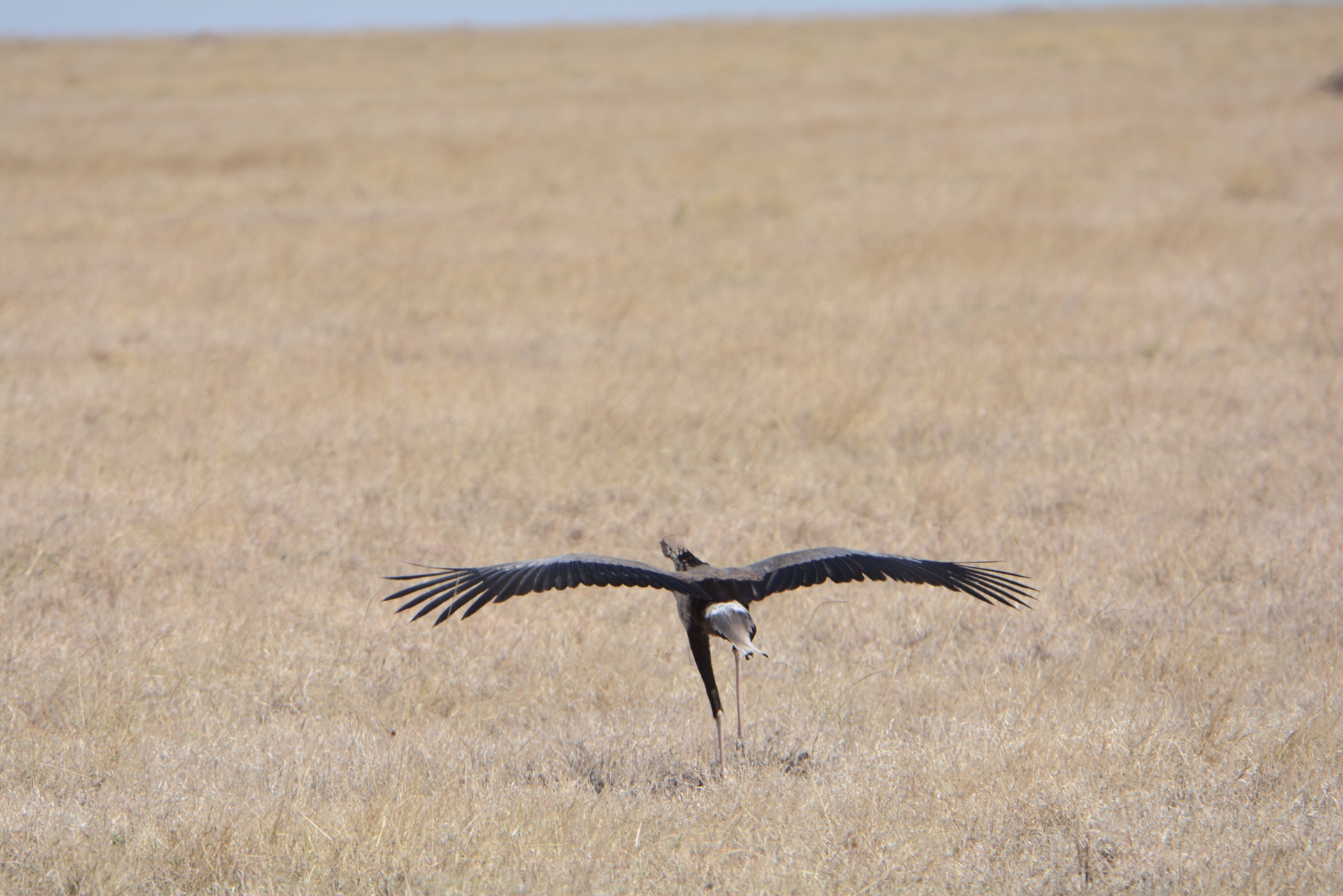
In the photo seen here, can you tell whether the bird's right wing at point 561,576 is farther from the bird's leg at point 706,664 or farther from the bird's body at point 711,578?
the bird's leg at point 706,664

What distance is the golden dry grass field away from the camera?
3680 mm

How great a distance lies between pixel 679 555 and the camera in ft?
13.5

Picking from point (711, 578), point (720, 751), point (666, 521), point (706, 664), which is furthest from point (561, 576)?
point (666, 521)

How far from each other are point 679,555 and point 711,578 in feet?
1.28

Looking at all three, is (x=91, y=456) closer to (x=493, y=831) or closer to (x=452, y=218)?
(x=493, y=831)

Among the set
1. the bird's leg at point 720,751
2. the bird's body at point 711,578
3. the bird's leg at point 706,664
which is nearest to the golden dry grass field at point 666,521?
the bird's leg at point 720,751

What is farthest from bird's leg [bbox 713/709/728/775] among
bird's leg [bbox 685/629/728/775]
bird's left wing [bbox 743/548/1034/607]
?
bird's left wing [bbox 743/548/1034/607]

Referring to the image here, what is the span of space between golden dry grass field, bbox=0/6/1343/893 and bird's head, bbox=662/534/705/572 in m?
0.66

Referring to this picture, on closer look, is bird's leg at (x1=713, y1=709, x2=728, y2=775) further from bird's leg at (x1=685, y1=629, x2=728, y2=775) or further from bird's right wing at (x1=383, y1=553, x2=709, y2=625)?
bird's right wing at (x1=383, y1=553, x2=709, y2=625)

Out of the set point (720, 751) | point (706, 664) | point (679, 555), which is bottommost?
point (720, 751)

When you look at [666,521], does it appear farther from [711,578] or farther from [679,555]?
[711,578]

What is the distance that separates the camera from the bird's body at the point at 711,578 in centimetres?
351

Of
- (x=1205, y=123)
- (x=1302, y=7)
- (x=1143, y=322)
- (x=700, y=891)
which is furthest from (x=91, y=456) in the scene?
(x=1302, y=7)

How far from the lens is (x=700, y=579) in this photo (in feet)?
12.2
